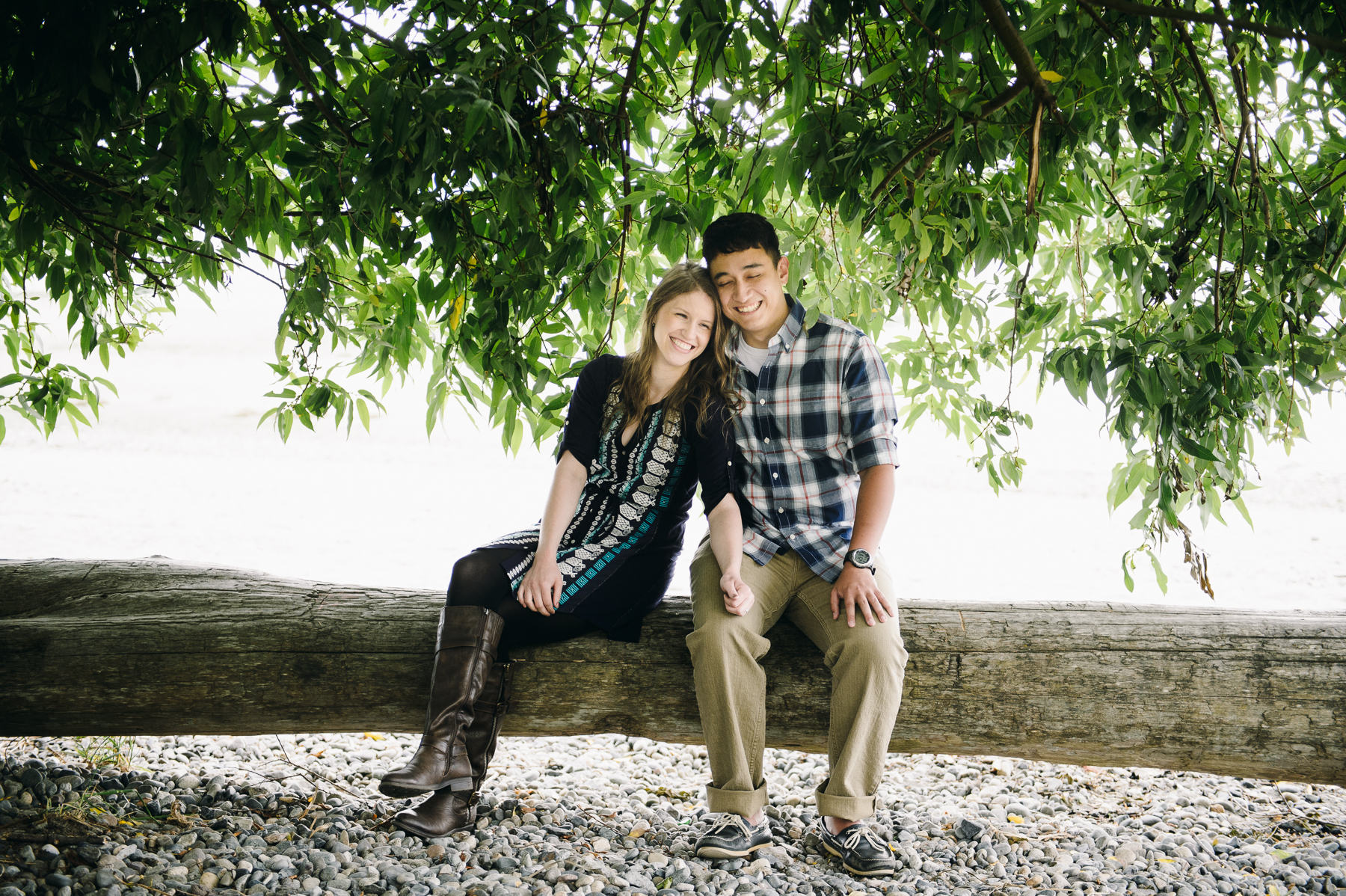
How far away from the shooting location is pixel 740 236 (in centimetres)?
255

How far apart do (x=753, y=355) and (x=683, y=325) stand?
302 mm

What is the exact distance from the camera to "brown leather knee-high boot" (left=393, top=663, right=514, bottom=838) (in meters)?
2.39

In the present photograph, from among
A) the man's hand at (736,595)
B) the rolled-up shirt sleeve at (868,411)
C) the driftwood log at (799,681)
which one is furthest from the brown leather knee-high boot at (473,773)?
the rolled-up shirt sleeve at (868,411)

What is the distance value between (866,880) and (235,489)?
41.5 ft

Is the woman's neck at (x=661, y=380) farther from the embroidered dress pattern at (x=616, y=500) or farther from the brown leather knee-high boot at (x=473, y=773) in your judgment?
the brown leather knee-high boot at (x=473, y=773)

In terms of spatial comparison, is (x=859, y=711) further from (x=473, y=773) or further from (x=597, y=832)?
(x=473, y=773)

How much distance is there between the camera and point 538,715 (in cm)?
263

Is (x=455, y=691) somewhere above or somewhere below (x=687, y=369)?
below

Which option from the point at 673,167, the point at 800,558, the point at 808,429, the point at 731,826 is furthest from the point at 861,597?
the point at 673,167

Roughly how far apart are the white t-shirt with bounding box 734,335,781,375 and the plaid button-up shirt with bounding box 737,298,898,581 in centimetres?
1

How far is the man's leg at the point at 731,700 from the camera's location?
7.75ft

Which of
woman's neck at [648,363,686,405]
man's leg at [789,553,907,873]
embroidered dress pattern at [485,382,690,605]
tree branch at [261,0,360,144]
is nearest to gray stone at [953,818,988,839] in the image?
man's leg at [789,553,907,873]

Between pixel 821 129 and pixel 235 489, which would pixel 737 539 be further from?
pixel 235 489

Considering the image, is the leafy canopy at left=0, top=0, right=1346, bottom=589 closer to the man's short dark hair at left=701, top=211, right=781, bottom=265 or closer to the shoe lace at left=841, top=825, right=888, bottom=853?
the man's short dark hair at left=701, top=211, right=781, bottom=265
